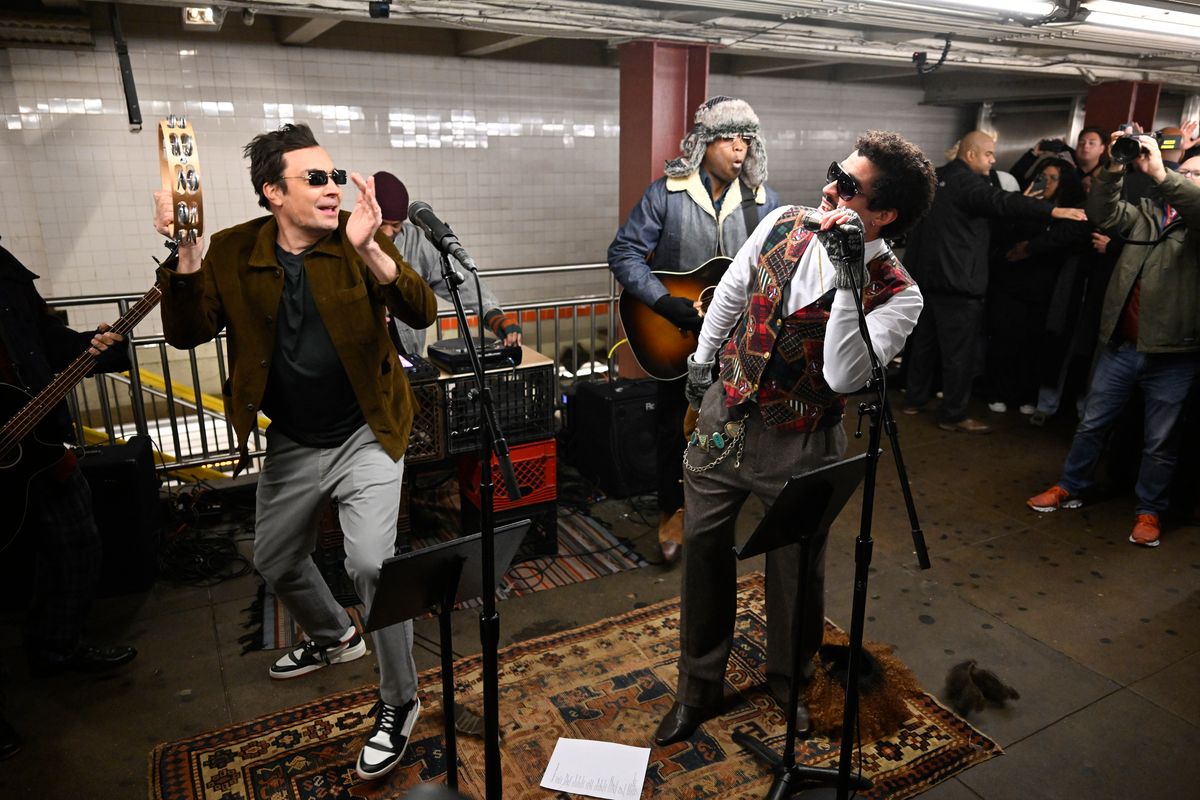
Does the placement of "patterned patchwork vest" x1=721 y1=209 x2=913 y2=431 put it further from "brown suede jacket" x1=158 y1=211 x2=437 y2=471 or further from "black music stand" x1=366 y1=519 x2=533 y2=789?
"brown suede jacket" x1=158 y1=211 x2=437 y2=471

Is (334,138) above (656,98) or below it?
below

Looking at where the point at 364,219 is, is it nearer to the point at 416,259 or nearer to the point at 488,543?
the point at 488,543

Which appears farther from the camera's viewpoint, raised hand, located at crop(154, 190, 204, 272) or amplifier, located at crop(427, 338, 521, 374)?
amplifier, located at crop(427, 338, 521, 374)

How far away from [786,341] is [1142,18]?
3.50 metres

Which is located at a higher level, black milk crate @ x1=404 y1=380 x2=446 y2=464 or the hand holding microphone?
the hand holding microphone

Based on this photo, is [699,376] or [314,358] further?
[699,376]

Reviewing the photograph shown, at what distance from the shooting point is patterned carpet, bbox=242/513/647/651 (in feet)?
12.0

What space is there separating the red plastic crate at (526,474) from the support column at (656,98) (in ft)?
6.94

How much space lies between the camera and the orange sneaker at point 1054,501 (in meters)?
4.91

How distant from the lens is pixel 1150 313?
14.1 feet

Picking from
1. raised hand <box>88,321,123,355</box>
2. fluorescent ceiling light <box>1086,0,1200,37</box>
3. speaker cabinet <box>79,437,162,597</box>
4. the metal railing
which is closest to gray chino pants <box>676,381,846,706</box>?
raised hand <box>88,321,123,355</box>

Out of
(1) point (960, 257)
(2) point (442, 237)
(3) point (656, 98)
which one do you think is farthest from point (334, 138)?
(2) point (442, 237)

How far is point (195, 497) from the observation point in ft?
14.9

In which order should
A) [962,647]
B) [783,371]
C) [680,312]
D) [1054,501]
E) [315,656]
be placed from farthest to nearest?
[1054,501]
[680,312]
[962,647]
[315,656]
[783,371]
